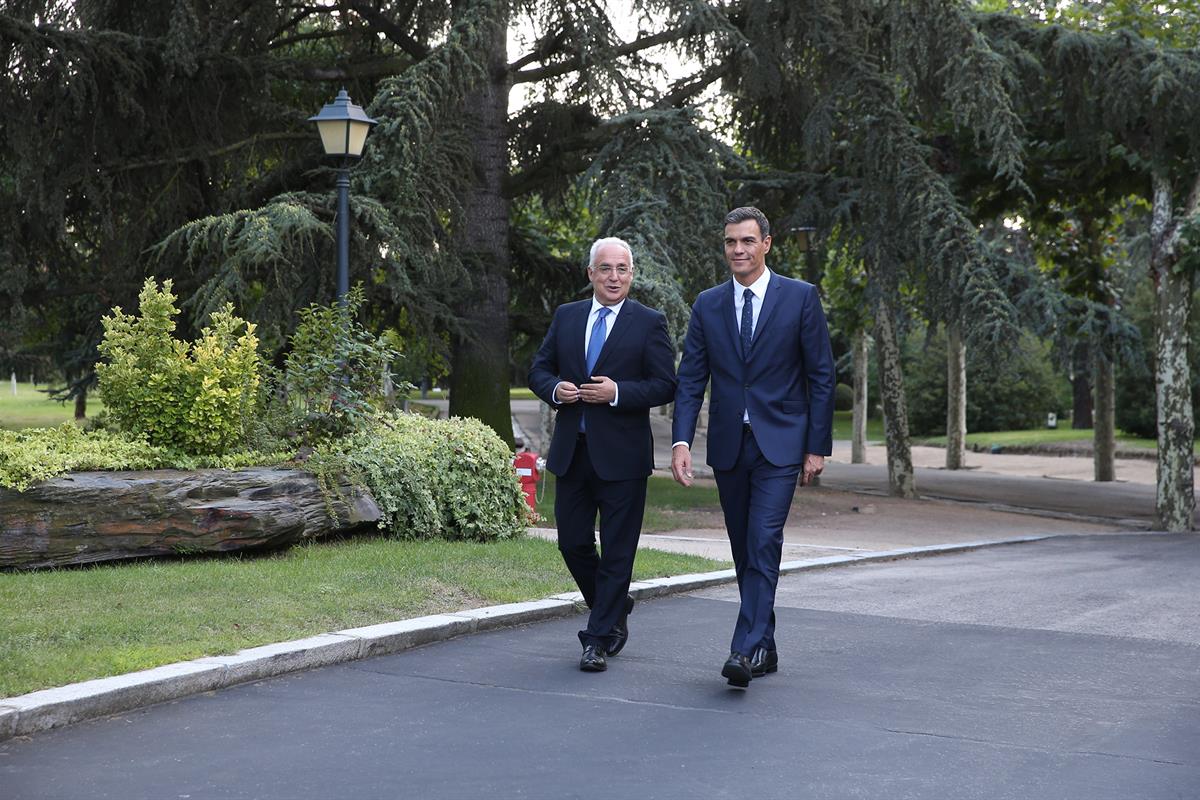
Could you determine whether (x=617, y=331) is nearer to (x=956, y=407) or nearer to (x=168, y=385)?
(x=168, y=385)

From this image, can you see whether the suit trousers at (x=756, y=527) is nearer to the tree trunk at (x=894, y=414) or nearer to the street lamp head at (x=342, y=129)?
the street lamp head at (x=342, y=129)

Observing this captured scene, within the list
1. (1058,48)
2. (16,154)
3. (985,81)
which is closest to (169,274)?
(16,154)

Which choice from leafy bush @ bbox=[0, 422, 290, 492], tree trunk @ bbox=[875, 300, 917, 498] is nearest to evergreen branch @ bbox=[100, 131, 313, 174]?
leafy bush @ bbox=[0, 422, 290, 492]

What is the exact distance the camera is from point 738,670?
19.8ft

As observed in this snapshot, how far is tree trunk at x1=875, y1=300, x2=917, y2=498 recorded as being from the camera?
23.4m

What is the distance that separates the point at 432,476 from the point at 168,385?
2.19m

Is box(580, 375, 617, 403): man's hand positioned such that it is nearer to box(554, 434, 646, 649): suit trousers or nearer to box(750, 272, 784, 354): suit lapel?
box(554, 434, 646, 649): suit trousers

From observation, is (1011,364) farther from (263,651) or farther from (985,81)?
(263,651)

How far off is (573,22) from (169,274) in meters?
5.71

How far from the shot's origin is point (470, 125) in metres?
18.7

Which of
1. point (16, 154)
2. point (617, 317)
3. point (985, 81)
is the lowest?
point (617, 317)

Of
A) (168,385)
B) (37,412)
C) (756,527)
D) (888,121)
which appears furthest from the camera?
Result: (37,412)

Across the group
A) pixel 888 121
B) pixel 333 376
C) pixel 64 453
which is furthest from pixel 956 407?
pixel 64 453

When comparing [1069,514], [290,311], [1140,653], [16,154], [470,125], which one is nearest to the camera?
[1140,653]
